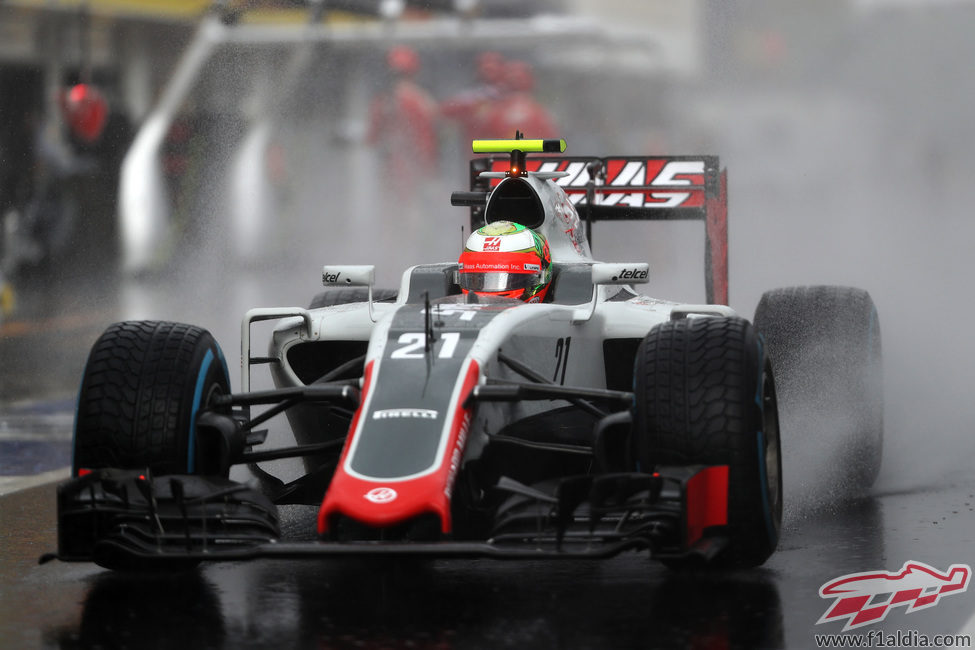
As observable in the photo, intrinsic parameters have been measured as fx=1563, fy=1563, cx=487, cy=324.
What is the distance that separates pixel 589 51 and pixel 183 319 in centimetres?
1184

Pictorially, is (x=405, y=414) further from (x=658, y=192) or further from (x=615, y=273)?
(x=658, y=192)

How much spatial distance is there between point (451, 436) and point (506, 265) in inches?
88.6

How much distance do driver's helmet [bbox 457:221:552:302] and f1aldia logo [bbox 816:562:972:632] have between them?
2.50m

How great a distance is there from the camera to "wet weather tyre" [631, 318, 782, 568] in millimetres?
6250

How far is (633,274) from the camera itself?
7867mm

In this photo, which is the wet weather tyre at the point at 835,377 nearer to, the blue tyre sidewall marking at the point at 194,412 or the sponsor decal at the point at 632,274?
the sponsor decal at the point at 632,274

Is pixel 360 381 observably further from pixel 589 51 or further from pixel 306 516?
pixel 589 51

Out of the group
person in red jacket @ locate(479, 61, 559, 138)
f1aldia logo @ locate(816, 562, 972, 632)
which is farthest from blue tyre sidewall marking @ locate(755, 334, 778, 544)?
person in red jacket @ locate(479, 61, 559, 138)

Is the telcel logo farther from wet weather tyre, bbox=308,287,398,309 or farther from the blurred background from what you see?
the blurred background

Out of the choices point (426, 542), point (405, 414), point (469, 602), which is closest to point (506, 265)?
point (405, 414)

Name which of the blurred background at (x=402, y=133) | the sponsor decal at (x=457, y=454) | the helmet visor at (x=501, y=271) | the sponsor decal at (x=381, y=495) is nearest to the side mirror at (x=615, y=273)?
the helmet visor at (x=501, y=271)

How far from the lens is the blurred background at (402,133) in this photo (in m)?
16.4

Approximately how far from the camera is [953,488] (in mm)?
8719

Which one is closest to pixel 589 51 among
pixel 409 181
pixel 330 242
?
pixel 409 181
